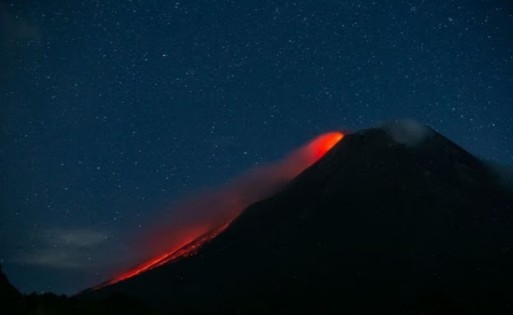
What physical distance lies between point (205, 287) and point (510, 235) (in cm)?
7726

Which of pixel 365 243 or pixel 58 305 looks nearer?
pixel 58 305

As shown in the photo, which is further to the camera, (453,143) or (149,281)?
(453,143)

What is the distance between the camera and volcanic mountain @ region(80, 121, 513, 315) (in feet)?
349

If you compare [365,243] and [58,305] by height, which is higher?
[58,305]

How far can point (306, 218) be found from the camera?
144m

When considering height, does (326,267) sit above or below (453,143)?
below

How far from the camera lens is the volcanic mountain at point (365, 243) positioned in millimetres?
106375

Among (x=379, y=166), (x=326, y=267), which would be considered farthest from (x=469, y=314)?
(x=379, y=166)

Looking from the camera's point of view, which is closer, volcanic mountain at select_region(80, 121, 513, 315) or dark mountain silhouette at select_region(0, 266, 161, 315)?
dark mountain silhouette at select_region(0, 266, 161, 315)

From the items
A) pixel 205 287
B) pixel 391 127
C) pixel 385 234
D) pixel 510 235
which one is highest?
pixel 391 127

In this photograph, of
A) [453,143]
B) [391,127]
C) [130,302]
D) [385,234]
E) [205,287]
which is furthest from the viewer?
[391,127]

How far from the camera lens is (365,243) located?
133m

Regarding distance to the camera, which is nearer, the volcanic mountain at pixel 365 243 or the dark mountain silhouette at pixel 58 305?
the dark mountain silhouette at pixel 58 305

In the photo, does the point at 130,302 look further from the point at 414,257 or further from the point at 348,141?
the point at 348,141
